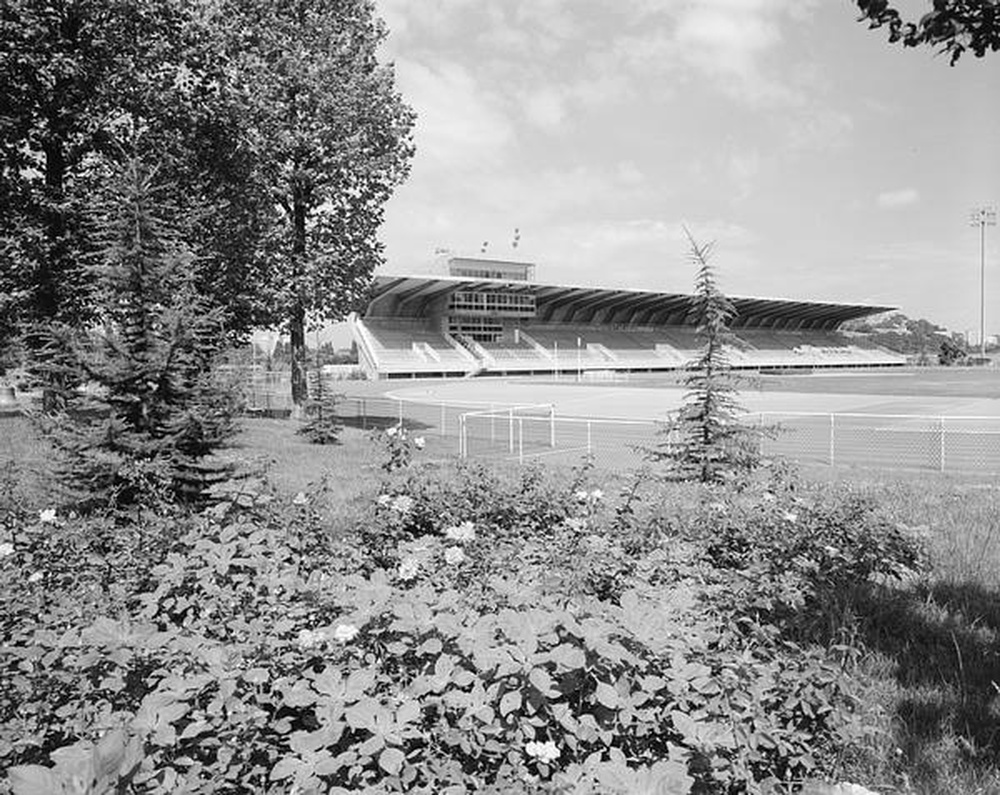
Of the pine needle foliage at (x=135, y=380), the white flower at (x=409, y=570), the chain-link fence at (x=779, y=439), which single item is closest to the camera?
the white flower at (x=409, y=570)

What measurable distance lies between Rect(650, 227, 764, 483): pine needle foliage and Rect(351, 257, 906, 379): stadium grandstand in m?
59.5

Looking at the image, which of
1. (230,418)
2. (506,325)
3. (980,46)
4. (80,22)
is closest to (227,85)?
(80,22)

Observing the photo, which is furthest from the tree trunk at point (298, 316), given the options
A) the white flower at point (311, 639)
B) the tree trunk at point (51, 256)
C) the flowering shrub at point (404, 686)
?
the white flower at point (311, 639)

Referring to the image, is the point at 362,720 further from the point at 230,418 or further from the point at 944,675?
the point at 230,418

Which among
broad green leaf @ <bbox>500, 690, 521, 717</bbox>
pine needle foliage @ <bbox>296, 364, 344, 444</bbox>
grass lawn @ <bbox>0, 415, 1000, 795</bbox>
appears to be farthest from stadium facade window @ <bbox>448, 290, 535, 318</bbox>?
broad green leaf @ <bbox>500, 690, 521, 717</bbox>

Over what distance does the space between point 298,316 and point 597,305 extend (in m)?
77.1

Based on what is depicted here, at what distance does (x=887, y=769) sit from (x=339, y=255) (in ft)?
70.6

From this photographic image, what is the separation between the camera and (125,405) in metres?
6.98

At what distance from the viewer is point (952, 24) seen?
10.5 feet

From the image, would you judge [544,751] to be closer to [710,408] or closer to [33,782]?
[33,782]

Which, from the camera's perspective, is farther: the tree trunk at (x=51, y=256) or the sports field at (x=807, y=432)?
the sports field at (x=807, y=432)

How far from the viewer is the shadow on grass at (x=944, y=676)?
275 cm

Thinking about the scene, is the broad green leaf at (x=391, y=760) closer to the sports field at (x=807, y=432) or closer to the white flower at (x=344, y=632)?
the white flower at (x=344, y=632)

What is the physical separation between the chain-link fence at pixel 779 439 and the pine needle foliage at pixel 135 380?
19.2 ft
